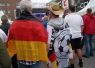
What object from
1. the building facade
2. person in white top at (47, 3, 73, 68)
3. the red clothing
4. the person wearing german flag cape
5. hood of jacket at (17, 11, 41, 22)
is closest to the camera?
the person wearing german flag cape

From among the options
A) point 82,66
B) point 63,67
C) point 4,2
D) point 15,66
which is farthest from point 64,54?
point 4,2

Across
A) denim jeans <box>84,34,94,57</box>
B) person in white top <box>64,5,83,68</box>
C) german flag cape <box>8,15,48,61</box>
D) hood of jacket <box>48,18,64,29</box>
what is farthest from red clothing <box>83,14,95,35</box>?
german flag cape <box>8,15,48,61</box>

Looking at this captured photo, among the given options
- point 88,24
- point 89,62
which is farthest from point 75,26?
point 88,24

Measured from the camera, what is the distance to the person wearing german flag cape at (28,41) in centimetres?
629

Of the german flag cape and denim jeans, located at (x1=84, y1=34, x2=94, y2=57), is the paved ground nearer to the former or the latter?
denim jeans, located at (x1=84, y1=34, x2=94, y2=57)

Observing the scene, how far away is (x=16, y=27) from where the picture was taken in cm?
637

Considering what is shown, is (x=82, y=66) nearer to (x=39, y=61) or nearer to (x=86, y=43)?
(x=86, y=43)

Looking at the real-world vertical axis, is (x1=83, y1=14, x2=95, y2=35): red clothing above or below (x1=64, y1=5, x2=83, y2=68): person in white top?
below

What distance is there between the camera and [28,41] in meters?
6.30

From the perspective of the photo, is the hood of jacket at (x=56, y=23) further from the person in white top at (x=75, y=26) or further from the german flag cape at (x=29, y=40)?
the person in white top at (x=75, y=26)

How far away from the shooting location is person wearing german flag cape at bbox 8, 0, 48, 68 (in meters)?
6.29

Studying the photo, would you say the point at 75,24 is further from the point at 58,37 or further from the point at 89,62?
the point at 58,37

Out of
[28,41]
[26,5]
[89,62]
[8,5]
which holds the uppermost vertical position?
[26,5]

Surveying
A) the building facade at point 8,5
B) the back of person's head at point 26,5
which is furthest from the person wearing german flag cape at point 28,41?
the building facade at point 8,5
